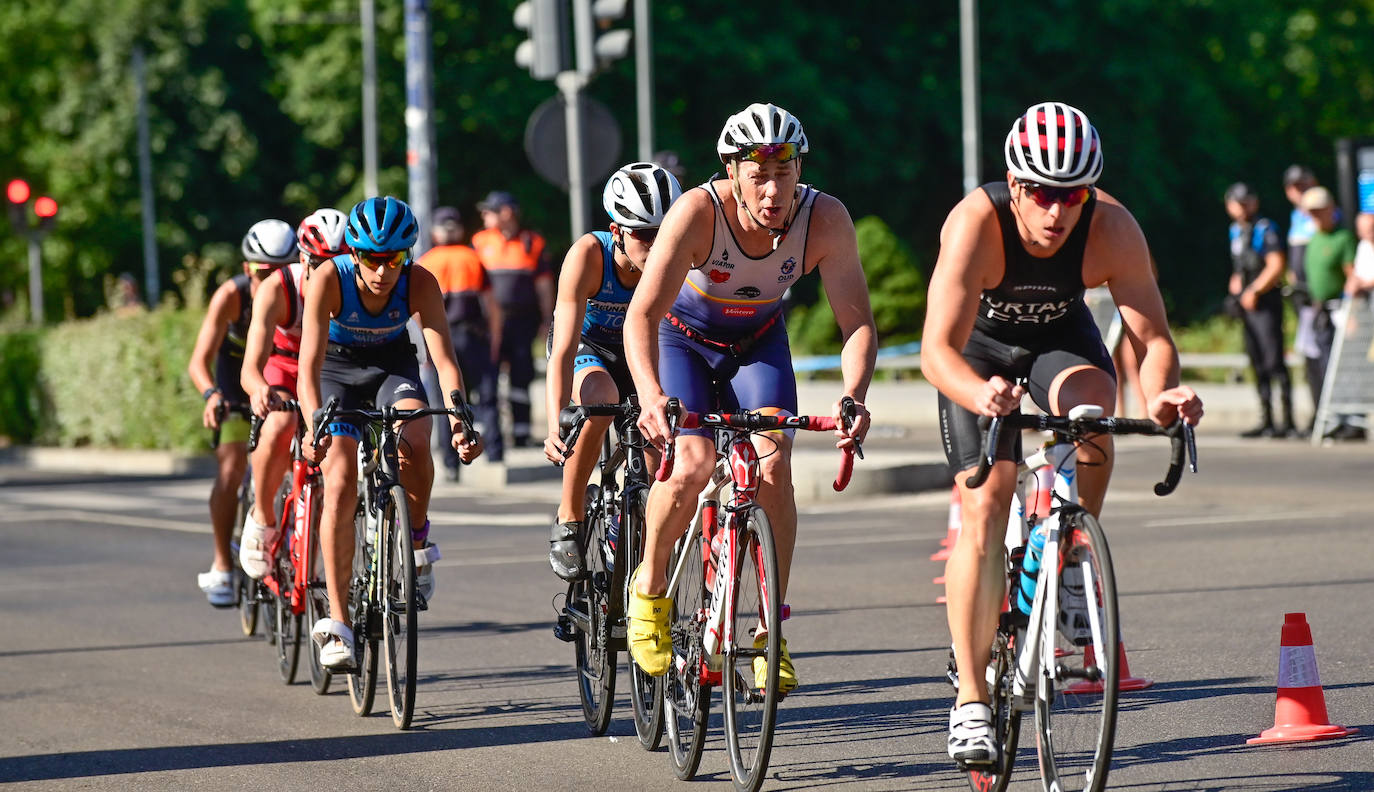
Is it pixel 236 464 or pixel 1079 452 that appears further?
pixel 236 464

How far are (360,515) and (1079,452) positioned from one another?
2.95 meters

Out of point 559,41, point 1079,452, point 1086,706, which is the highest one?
point 559,41

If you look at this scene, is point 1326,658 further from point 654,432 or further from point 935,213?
point 935,213

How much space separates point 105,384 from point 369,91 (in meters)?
20.2

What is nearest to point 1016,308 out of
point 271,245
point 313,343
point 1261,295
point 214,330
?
point 313,343

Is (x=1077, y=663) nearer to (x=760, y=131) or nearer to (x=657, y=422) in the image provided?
(x=657, y=422)

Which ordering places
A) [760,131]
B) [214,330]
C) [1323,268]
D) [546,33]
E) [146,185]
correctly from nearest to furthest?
[760,131], [214,330], [546,33], [1323,268], [146,185]

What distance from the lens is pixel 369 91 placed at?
40875 mm

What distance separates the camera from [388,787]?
6.15 metres

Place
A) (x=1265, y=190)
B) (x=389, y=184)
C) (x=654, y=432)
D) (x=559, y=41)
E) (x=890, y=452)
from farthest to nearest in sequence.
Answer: (x=1265, y=190) < (x=389, y=184) < (x=890, y=452) < (x=559, y=41) < (x=654, y=432)

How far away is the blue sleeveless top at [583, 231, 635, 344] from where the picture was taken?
7371 millimetres

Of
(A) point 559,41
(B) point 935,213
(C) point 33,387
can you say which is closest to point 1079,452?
(A) point 559,41

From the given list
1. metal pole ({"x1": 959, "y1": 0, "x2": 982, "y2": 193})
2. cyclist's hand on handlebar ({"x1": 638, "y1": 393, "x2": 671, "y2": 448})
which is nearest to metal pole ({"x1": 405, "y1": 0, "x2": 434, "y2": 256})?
cyclist's hand on handlebar ({"x1": 638, "y1": 393, "x2": 671, "y2": 448})

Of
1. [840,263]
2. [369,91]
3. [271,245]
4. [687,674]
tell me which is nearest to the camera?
[687,674]
